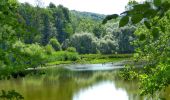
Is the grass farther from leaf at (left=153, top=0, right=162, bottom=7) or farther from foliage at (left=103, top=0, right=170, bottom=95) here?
leaf at (left=153, top=0, right=162, bottom=7)

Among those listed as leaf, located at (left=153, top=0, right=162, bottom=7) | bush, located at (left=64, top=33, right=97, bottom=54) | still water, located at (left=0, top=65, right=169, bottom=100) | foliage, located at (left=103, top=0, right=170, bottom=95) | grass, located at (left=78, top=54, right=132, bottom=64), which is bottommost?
still water, located at (left=0, top=65, right=169, bottom=100)

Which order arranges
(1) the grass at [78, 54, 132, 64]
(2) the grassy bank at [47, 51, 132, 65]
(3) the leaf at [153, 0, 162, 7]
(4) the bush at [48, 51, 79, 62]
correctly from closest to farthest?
1. (3) the leaf at [153, 0, 162, 7]
2. (1) the grass at [78, 54, 132, 64]
3. (2) the grassy bank at [47, 51, 132, 65]
4. (4) the bush at [48, 51, 79, 62]

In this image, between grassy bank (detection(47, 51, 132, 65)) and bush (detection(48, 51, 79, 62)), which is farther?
bush (detection(48, 51, 79, 62))

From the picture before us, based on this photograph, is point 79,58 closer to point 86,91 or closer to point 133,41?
point 86,91

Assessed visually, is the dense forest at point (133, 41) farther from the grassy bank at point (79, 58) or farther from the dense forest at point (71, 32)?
the grassy bank at point (79, 58)

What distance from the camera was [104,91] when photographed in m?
37.1

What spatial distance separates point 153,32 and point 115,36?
10502cm

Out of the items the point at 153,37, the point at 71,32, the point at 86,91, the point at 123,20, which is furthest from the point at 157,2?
the point at 71,32

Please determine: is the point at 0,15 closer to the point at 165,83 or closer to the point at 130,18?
the point at 130,18

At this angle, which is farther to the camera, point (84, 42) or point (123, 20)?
point (84, 42)

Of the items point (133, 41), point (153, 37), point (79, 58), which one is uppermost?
point (133, 41)

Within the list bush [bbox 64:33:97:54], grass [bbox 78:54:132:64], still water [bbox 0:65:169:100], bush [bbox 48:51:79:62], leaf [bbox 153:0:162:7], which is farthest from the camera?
bush [bbox 64:33:97:54]

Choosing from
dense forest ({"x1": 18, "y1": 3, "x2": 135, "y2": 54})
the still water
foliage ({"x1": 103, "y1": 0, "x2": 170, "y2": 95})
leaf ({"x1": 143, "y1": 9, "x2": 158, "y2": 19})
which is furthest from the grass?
leaf ({"x1": 143, "y1": 9, "x2": 158, "y2": 19})

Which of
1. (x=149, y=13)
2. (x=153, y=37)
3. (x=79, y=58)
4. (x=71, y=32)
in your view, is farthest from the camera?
(x=71, y=32)
